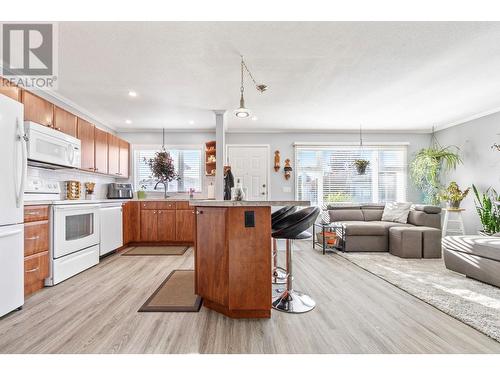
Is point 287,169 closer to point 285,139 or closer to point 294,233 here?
point 285,139

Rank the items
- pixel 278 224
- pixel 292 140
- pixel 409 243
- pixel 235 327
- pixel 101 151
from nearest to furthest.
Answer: pixel 235 327 < pixel 278 224 < pixel 409 243 < pixel 101 151 < pixel 292 140

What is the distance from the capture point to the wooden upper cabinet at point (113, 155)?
184 inches

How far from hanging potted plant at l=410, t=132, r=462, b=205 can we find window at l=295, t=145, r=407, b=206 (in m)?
0.34

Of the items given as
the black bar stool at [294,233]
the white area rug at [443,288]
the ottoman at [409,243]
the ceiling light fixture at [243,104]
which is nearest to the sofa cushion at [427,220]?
the ottoman at [409,243]

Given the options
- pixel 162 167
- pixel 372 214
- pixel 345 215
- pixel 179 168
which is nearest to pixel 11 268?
pixel 162 167

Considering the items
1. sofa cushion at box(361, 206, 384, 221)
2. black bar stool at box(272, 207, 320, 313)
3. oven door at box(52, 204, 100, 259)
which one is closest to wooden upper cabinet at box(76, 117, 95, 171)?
oven door at box(52, 204, 100, 259)

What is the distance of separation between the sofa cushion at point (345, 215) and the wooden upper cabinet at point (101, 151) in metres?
4.24

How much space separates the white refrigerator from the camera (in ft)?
6.45

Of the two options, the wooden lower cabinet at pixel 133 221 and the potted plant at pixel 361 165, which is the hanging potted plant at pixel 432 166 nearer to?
the potted plant at pixel 361 165

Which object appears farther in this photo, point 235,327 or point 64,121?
point 64,121

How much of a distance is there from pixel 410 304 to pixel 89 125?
4851 millimetres

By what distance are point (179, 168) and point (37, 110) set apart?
2908 millimetres

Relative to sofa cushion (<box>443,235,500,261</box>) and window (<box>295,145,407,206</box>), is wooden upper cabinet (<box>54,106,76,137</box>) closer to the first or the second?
window (<box>295,145,407,206</box>)

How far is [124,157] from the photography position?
5262 mm
